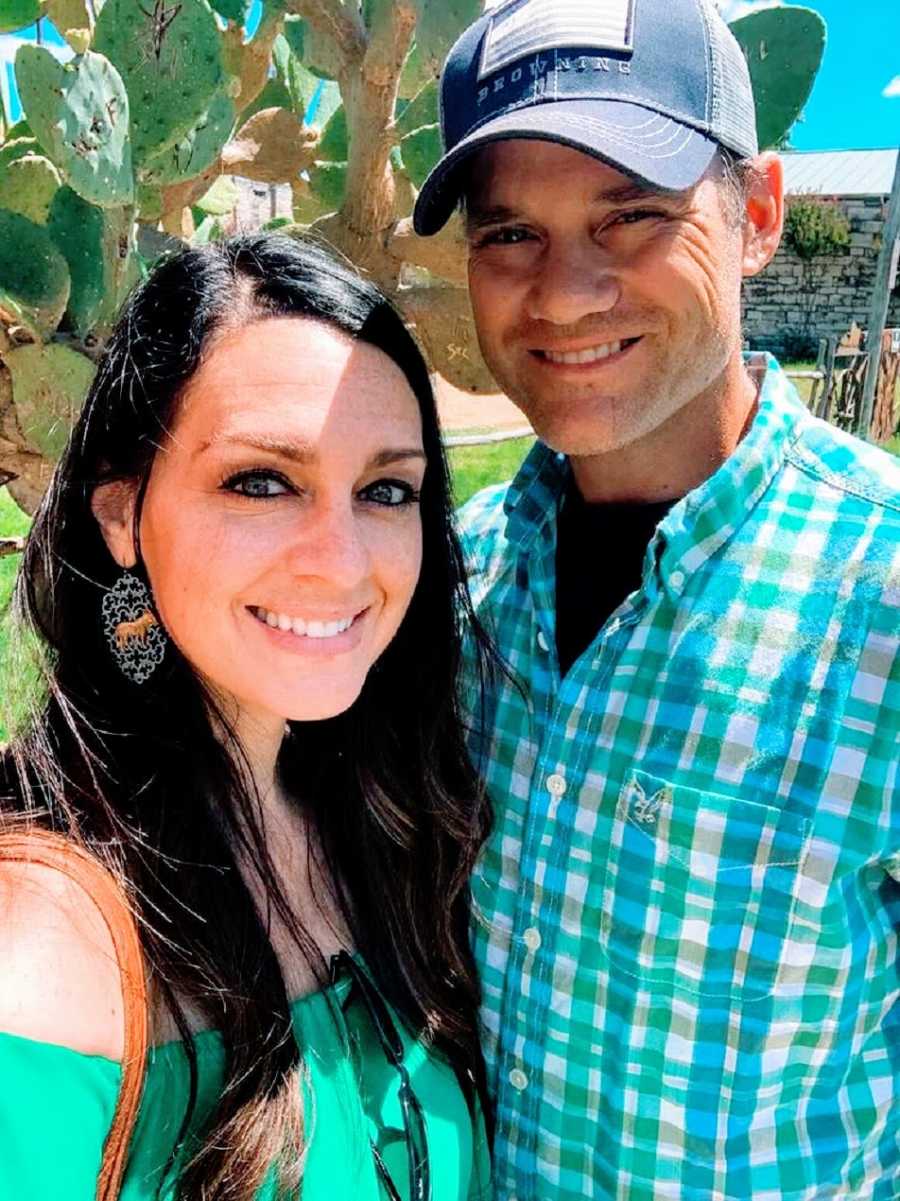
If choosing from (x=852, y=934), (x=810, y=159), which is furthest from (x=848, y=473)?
(x=810, y=159)

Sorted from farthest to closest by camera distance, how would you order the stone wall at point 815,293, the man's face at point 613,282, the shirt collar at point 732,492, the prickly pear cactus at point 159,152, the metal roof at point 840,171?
the metal roof at point 840,171, the stone wall at point 815,293, the prickly pear cactus at point 159,152, the man's face at point 613,282, the shirt collar at point 732,492

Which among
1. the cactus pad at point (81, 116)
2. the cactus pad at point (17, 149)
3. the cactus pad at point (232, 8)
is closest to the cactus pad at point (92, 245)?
the cactus pad at point (81, 116)

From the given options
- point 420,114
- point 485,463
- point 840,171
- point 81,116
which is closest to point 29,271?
point 81,116

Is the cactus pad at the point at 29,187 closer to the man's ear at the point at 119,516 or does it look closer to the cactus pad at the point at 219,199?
the cactus pad at the point at 219,199

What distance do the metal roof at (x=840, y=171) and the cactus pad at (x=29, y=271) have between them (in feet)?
70.7

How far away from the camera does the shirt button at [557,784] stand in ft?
5.33

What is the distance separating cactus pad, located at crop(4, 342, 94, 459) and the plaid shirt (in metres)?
1.87

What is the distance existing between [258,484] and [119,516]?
0.21 m

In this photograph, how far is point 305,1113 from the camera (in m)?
1.41

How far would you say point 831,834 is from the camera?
1.45 metres

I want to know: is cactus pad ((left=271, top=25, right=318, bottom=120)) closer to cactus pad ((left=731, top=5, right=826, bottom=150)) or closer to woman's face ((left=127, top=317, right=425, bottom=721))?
cactus pad ((left=731, top=5, right=826, bottom=150))

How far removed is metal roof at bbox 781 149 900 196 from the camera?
23.7 m

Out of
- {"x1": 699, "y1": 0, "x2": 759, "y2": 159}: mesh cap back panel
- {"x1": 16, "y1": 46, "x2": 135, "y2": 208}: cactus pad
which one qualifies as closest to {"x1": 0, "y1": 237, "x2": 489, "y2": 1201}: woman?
{"x1": 699, "y1": 0, "x2": 759, "y2": 159}: mesh cap back panel

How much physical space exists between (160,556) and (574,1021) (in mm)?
837
